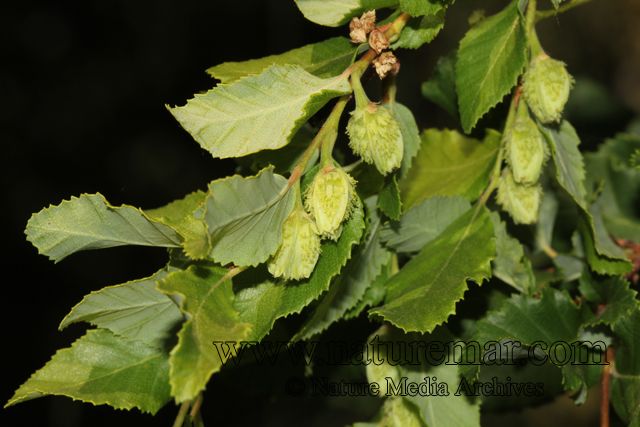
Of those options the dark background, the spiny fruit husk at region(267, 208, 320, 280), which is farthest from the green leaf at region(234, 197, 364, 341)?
the dark background

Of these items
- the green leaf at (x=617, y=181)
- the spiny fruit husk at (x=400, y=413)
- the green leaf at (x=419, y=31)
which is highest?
the green leaf at (x=419, y=31)

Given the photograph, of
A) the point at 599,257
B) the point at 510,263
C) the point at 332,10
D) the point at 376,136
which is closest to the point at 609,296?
the point at 599,257

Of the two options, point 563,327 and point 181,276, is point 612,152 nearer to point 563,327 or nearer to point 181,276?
point 563,327

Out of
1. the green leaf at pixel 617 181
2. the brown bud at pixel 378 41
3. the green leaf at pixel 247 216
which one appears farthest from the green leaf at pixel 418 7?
the green leaf at pixel 617 181

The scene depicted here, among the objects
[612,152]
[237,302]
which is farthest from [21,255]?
[612,152]

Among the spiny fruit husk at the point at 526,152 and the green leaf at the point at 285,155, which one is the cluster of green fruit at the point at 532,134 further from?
the green leaf at the point at 285,155

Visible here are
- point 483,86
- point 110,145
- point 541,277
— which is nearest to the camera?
point 483,86
